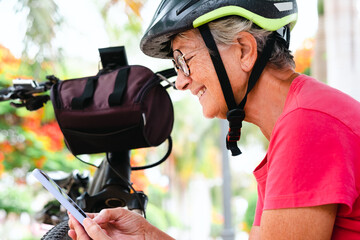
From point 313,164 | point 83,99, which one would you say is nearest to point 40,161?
point 83,99

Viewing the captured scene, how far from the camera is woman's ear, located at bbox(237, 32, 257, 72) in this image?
1.48m

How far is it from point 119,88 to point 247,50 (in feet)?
1.86

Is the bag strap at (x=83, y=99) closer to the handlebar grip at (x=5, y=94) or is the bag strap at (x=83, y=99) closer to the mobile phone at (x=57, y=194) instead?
the handlebar grip at (x=5, y=94)

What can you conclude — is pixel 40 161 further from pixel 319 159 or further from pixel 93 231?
pixel 319 159

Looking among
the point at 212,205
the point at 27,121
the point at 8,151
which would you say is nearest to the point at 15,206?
the point at 8,151

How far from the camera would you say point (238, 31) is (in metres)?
1.47

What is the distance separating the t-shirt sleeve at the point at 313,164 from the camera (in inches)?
44.4

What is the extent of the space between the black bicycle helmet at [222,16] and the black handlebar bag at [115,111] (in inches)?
11.7

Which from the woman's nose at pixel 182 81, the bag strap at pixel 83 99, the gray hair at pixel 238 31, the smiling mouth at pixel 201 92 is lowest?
the bag strap at pixel 83 99

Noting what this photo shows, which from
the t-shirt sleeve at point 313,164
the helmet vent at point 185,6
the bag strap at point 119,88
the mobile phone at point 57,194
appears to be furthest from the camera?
the bag strap at point 119,88

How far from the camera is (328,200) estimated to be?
1.11m

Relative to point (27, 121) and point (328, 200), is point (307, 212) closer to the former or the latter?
point (328, 200)

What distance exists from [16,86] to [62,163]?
6823 mm

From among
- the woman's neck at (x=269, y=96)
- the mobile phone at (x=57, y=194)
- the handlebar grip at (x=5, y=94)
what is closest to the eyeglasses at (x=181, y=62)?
the woman's neck at (x=269, y=96)
